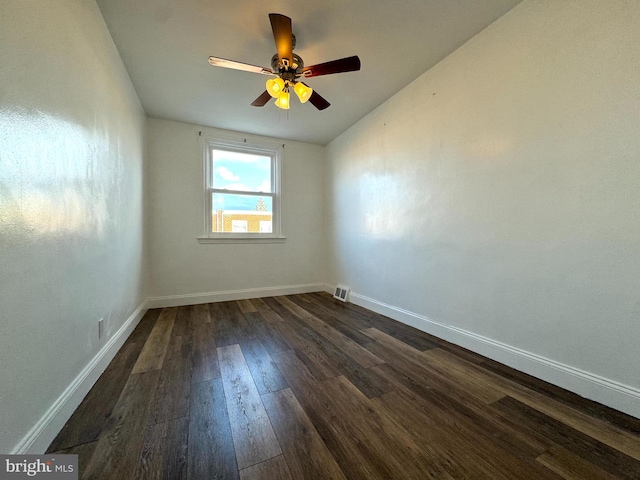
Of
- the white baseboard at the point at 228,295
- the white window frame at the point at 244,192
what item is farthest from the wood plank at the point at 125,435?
the white window frame at the point at 244,192

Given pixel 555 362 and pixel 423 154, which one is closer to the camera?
pixel 555 362

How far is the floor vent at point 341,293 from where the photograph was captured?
3590mm

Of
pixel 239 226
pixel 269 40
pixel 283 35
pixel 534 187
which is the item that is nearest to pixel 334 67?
pixel 283 35

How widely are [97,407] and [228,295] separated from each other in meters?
2.33

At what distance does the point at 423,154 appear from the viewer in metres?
2.44

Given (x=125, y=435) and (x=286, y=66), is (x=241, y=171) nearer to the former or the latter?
(x=286, y=66)

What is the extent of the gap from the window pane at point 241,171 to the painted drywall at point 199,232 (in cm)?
24

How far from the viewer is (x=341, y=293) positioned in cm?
365

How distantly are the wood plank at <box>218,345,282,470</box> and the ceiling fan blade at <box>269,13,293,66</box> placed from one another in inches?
90.9

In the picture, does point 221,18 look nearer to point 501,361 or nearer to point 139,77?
point 139,77

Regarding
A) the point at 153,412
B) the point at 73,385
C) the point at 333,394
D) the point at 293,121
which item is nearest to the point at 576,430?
the point at 333,394

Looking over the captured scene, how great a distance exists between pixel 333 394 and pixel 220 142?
3614mm

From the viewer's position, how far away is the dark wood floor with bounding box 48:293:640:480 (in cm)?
98

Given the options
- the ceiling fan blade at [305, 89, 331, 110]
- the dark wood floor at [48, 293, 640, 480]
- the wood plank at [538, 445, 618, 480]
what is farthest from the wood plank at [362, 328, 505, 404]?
the ceiling fan blade at [305, 89, 331, 110]
